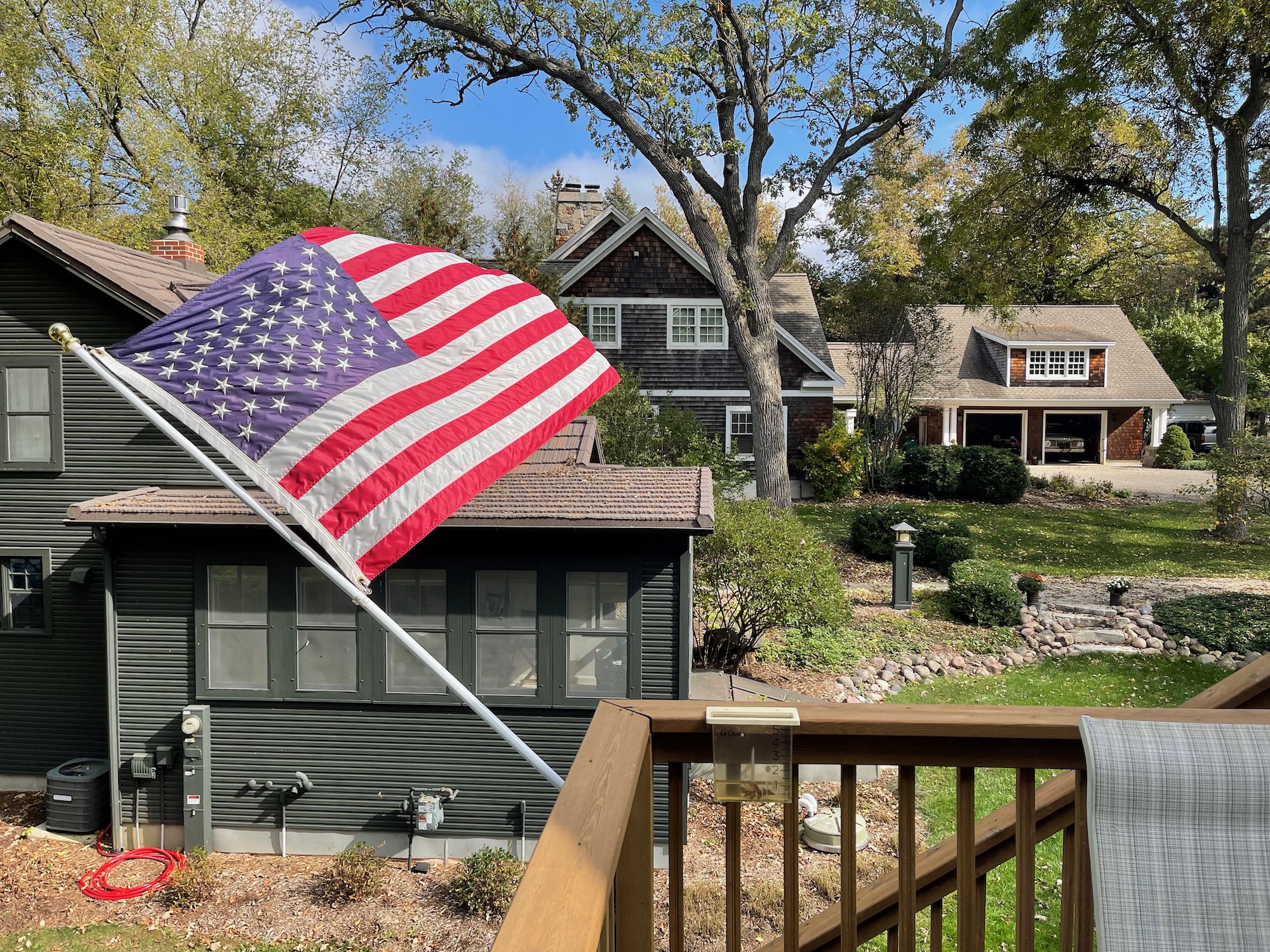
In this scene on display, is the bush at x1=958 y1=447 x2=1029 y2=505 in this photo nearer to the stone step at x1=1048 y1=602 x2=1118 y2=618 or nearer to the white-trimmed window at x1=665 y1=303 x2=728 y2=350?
the white-trimmed window at x1=665 y1=303 x2=728 y2=350

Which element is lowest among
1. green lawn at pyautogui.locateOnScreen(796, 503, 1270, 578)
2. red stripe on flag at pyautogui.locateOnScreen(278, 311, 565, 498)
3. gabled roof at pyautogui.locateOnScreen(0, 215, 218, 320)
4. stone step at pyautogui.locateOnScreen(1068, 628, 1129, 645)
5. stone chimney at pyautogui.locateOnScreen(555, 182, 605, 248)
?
stone step at pyautogui.locateOnScreen(1068, 628, 1129, 645)

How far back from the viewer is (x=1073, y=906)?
185cm

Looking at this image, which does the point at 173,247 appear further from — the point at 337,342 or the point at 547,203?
the point at 547,203

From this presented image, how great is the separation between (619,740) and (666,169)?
16469mm

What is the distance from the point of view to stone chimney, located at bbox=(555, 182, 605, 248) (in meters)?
31.4

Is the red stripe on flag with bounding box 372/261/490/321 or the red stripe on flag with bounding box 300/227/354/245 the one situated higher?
the red stripe on flag with bounding box 300/227/354/245

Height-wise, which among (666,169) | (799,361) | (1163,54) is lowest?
(799,361)

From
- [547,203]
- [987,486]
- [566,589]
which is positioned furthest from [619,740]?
[547,203]

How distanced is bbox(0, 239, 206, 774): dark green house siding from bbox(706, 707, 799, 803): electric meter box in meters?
9.48

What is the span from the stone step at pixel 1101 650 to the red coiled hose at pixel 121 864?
10901mm

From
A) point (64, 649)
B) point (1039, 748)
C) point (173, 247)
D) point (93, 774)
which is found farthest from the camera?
point (173, 247)

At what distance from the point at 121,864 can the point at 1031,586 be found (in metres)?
12.3

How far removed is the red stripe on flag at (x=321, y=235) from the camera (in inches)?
164

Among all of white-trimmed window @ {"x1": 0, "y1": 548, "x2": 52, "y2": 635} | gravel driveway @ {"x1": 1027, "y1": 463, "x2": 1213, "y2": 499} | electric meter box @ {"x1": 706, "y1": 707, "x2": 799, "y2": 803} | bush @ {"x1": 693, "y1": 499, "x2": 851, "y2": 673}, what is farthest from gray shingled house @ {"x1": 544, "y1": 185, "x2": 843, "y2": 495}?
electric meter box @ {"x1": 706, "y1": 707, "x2": 799, "y2": 803}
